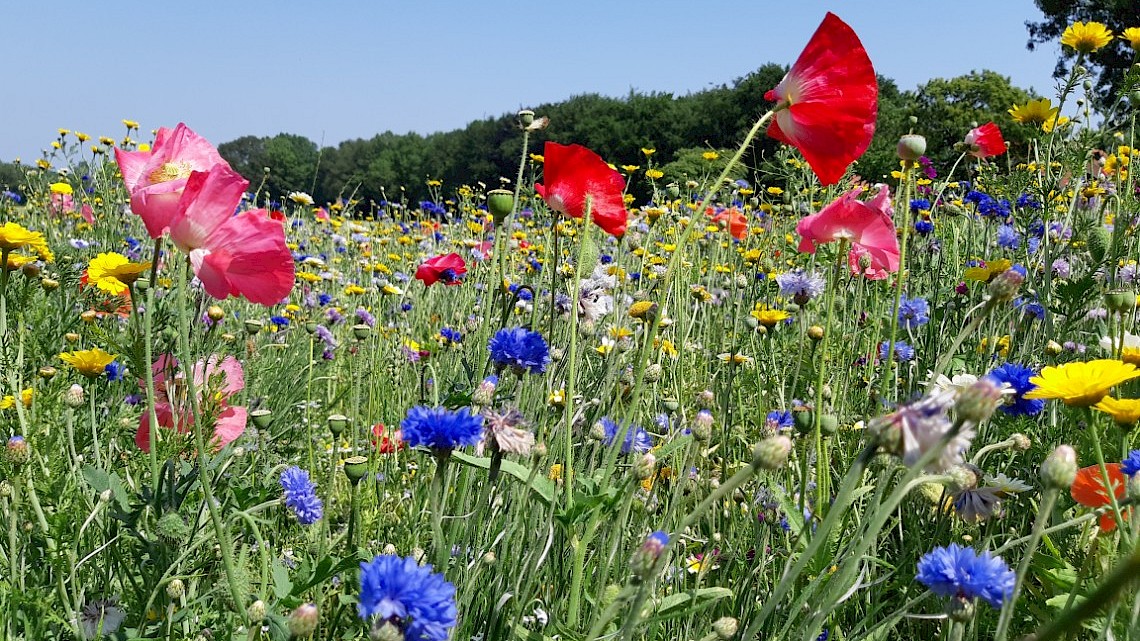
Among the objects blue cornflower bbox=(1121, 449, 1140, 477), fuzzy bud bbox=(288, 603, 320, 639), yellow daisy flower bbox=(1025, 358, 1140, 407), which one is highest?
yellow daisy flower bbox=(1025, 358, 1140, 407)

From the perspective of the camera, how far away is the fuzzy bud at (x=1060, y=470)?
0.71 meters

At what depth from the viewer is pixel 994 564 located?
907 mm

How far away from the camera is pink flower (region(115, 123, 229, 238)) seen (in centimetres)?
97

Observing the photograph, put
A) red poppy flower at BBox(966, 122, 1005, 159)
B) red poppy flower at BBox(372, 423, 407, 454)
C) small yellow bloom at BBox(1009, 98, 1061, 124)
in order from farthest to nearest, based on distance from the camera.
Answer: small yellow bloom at BBox(1009, 98, 1061, 124)
red poppy flower at BBox(966, 122, 1005, 159)
red poppy flower at BBox(372, 423, 407, 454)

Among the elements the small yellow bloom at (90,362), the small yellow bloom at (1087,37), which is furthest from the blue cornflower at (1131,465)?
the small yellow bloom at (1087,37)

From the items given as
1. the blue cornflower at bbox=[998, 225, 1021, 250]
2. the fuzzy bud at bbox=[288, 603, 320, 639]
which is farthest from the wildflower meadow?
the blue cornflower at bbox=[998, 225, 1021, 250]

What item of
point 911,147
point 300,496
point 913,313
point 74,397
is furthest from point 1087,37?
point 74,397

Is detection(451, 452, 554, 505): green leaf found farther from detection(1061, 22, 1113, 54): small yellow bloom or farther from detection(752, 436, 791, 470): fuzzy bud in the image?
detection(1061, 22, 1113, 54): small yellow bloom

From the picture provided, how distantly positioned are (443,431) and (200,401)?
488mm

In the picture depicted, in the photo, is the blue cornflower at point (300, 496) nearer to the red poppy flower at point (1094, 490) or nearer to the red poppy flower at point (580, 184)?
the red poppy flower at point (580, 184)

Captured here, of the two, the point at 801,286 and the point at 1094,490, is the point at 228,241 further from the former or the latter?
the point at 801,286

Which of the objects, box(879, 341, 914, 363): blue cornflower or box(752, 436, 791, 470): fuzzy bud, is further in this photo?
box(879, 341, 914, 363): blue cornflower

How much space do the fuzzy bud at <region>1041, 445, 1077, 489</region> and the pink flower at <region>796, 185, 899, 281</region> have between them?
0.74 m

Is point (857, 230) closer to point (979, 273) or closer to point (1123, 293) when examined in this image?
point (1123, 293)
